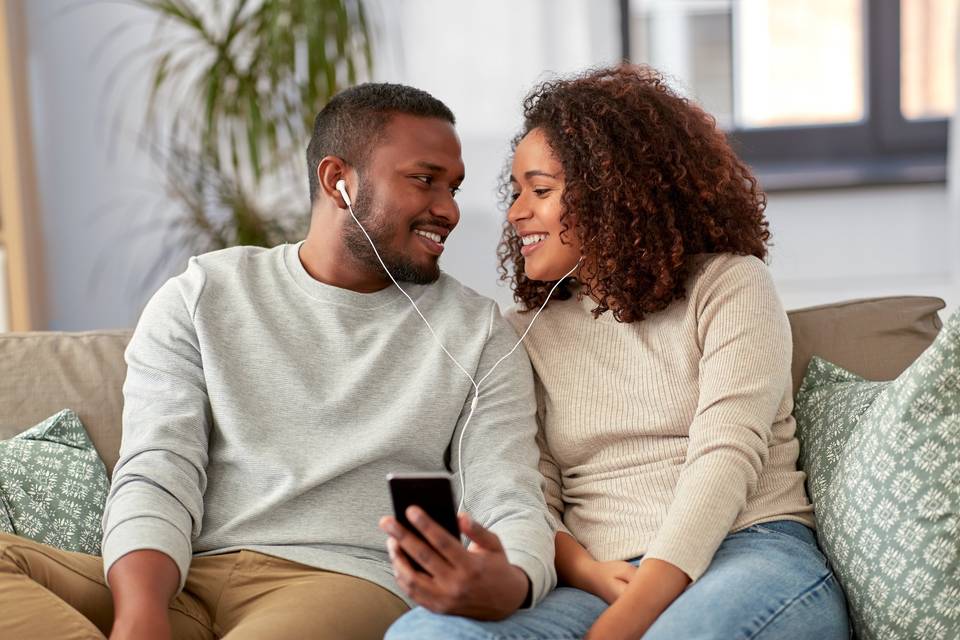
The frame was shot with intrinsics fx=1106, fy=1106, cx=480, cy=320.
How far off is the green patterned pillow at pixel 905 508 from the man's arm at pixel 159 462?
0.85 metres

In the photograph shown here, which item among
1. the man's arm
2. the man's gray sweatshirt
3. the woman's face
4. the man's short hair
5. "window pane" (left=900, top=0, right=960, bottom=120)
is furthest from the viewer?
"window pane" (left=900, top=0, right=960, bottom=120)

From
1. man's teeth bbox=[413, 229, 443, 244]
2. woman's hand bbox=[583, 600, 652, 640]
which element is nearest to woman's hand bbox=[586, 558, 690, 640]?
woman's hand bbox=[583, 600, 652, 640]

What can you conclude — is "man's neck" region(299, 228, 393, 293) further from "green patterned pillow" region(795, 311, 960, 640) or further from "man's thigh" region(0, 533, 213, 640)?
"green patterned pillow" region(795, 311, 960, 640)

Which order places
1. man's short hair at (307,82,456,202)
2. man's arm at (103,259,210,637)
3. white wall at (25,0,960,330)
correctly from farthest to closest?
white wall at (25,0,960,330) → man's short hair at (307,82,456,202) → man's arm at (103,259,210,637)

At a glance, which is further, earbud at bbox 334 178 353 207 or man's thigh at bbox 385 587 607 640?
earbud at bbox 334 178 353 207

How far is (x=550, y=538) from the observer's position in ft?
4.71

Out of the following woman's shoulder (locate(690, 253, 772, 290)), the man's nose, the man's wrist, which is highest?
the man's nose

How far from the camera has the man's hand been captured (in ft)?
3.90

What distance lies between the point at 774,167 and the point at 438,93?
1.02 metres

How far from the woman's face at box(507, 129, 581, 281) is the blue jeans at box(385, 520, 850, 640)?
452 millimetres

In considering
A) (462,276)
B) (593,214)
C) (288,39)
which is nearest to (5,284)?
(288,39)

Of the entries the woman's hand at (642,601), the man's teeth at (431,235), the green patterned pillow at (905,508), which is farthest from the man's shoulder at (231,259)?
the green patterned pillow at (905,508)

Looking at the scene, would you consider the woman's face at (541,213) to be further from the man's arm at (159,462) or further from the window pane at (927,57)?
the window pane at (927,57)

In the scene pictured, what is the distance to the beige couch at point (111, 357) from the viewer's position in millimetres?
1746
